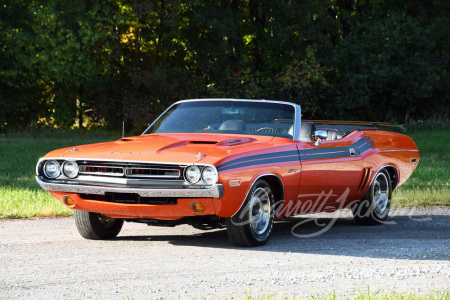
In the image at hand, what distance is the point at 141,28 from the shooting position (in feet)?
113

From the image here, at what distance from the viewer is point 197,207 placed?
748 cm

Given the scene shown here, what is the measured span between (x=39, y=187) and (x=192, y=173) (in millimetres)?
7327

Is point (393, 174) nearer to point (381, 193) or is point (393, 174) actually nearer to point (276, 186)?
point (381, 193)

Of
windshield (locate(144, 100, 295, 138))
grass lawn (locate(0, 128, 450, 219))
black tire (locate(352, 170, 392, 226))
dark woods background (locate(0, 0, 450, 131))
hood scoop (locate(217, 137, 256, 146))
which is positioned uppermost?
dark woods background (locate(0, 0, 450, 131))

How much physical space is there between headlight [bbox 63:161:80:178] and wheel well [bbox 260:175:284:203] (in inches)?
75.4

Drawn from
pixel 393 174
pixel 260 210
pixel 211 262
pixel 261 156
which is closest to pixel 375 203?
pixel 393 174

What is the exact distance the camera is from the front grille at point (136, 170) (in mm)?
7477

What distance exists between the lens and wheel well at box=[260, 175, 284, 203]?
27.0 ft

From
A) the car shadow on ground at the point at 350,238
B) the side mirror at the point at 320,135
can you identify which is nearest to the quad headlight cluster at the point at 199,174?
the car shadow on ground at the point at 350,238

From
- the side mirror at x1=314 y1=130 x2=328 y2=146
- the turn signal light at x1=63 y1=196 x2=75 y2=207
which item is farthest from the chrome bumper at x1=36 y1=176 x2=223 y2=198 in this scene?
the side mirror at x1=314 y1=130 x2=328 y2=146

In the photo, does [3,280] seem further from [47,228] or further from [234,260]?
[47,228]

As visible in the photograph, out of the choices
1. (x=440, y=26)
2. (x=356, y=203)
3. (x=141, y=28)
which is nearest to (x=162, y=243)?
(x=356, y=203)

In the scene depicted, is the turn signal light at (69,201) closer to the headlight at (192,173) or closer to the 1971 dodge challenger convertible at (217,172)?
the 1971 dodge challenger convertible at (217,172)

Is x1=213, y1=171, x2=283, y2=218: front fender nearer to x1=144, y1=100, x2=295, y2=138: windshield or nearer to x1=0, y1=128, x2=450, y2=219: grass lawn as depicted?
x1=144, y1=100, x2=295, y2=138: windshield
